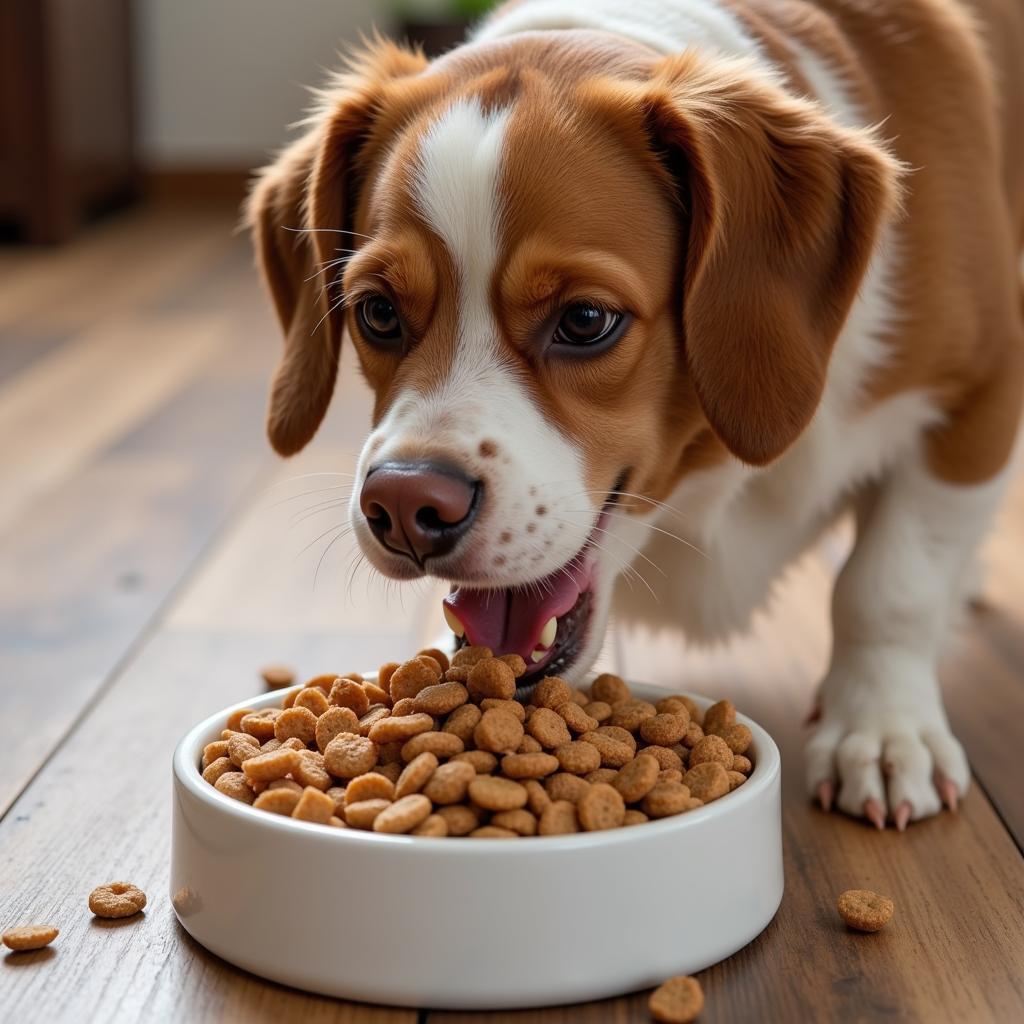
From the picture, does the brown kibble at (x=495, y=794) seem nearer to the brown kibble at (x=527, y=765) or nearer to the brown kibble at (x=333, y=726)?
the brown kibble at (x=527, y=765)

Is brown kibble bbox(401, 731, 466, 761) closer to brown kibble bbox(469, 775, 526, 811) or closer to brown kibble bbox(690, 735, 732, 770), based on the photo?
brown kibble bbox(469, 775, 526, 811)

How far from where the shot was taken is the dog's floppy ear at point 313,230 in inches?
68.4

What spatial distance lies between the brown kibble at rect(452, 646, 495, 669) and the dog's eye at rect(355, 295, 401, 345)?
13.5 inches

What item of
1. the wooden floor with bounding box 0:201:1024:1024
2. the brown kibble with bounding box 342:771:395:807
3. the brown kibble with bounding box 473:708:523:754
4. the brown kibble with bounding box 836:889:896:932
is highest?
the brown kibble with bounding box 473:708:523:754

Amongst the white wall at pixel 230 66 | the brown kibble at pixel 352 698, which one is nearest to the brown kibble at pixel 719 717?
the brown kibble at pixel 352 698

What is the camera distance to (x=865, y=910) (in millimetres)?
1344

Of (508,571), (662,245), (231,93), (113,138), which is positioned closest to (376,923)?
(508,571)

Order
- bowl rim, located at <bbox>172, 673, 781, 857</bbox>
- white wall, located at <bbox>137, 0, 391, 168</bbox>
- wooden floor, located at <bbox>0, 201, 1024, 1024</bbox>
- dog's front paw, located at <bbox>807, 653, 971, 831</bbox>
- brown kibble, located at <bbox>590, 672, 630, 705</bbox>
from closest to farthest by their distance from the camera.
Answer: bowl rim, located at <bbox>172, 673, 781, 857</bbox>
wooden floor, located at <bbox>0, 201, 1024, 1024</bbox>
brown kibble, located at <bbox>590, 672, 630, 705</bbox>
dog's front paw, located at <bbox>807, 653, 971, 831</bbox>
white wall, located at <bbox>137, 0, 391, 168</bbox>

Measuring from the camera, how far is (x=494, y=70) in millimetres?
1577

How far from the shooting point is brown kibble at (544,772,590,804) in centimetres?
125

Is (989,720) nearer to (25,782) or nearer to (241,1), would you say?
(25,782)

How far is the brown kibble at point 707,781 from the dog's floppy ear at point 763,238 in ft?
1.29

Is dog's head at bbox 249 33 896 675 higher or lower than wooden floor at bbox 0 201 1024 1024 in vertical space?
higher

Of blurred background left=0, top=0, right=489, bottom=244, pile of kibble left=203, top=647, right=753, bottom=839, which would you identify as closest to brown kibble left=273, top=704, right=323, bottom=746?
pile of kibble left=203, top=647, right=753, bottom=839
